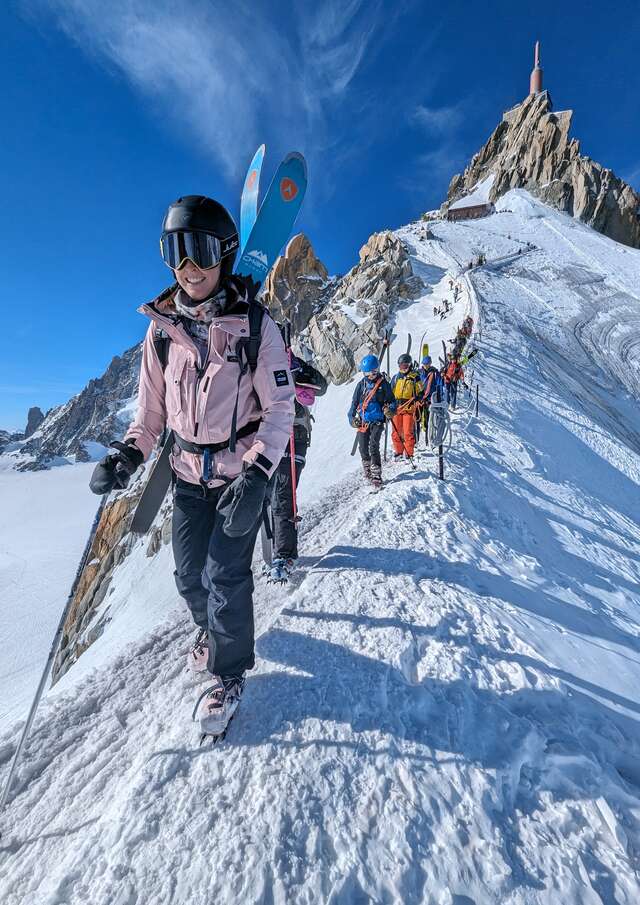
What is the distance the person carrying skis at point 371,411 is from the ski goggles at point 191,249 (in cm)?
464

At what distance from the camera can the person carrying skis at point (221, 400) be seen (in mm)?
2139

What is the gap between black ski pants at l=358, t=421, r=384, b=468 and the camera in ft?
22.5

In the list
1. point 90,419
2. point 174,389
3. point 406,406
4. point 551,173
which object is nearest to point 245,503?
point 174,389

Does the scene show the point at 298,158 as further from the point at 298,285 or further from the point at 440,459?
the point at 298,285

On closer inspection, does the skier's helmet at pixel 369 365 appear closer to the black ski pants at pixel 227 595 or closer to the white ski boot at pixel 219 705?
the black ski pants at pixel 227 595

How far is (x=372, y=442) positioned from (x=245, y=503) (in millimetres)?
5074

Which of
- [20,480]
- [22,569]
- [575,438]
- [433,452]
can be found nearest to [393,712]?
[433,452]

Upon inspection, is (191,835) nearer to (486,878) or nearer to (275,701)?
(275,701)

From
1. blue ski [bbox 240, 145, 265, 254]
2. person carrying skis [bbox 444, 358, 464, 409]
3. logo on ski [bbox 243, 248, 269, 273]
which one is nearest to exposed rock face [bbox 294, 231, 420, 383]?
person carrying skis [bbox 444, 358, 464, 409]

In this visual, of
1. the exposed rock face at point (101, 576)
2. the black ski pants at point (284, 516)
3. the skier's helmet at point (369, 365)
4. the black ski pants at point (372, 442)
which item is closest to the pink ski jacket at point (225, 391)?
the black ski pants at point (284, 516)

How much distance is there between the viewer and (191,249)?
2.15m

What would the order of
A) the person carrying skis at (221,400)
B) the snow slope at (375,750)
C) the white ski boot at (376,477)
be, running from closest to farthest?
the snow slope at (375,750) < the person carrying skis at (221,400) < the white ski boot at (376,477)

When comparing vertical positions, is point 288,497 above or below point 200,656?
above

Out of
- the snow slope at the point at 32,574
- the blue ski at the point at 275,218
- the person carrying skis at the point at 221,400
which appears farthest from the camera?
the snow slope at the point at 32,574
